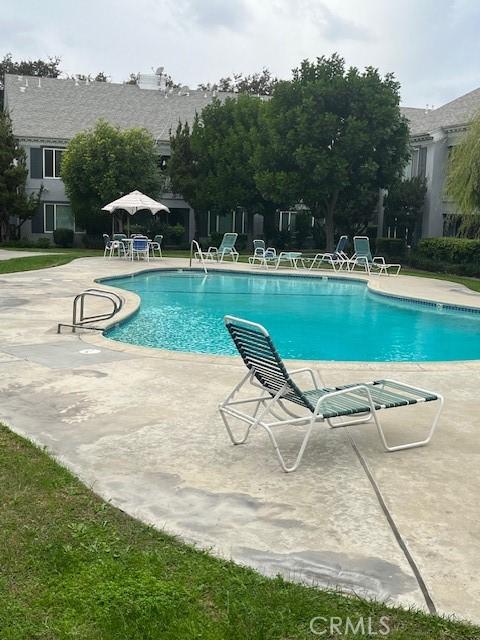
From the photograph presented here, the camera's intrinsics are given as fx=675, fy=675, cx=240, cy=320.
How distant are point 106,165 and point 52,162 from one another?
5256mm

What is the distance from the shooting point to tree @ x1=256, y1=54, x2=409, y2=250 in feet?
85.6

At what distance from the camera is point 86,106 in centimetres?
3547

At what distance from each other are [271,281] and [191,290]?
3771mm

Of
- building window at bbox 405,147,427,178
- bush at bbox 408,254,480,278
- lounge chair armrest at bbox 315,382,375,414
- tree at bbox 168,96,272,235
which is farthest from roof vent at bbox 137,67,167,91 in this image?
lounge chair armrest at bbox 315,382,375,414

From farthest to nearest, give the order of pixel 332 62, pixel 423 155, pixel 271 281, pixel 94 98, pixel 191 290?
pixel 94 98 → pixel 423 155 → pixel 332 62 → pixel 271 281 → pixel 191 290

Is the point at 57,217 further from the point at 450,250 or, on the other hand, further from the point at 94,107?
the point at 450,250

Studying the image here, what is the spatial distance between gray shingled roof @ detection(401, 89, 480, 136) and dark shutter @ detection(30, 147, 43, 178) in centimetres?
1756

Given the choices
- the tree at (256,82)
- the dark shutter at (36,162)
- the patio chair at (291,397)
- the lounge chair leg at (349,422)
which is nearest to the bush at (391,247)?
the dark shutter at (36,162)

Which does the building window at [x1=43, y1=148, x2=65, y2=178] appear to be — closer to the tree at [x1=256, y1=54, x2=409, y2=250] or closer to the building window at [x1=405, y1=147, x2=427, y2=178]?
the tree at [x1=256, y1=54, x2=409, y2=250]

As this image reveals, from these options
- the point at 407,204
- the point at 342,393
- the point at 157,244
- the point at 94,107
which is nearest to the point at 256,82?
the point at 94,107

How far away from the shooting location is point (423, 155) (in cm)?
3058

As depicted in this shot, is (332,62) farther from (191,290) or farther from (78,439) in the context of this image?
(78,439)

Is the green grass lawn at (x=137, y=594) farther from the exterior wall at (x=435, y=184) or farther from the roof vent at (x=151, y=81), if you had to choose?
the roof vent at (x=151, y=81)

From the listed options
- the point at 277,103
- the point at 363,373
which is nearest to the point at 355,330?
the point at 363,373
